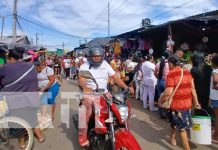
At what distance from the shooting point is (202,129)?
5.37 m

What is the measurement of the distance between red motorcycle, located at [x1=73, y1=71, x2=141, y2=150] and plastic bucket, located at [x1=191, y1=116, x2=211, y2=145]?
5.41 ft

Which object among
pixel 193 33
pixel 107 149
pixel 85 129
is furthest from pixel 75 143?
pixel 193 33

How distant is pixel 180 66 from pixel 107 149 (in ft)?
6.64

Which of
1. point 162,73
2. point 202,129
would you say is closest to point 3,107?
point 202,129

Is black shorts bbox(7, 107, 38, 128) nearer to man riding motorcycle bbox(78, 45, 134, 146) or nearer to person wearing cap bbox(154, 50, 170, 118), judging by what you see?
man riding motorcycle bbox(78, 45, 134, 146)

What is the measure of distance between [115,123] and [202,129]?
182cm

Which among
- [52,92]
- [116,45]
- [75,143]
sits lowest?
[75,143]

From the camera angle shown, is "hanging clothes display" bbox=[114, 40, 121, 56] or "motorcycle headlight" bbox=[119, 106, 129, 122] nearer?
"motorcycle headlight" bbox=[119, 106, 129, 122]

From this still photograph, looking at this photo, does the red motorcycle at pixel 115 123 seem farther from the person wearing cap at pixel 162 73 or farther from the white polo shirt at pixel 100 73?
the person wearing cap at pixel 162 73

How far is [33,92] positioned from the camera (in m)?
5.34

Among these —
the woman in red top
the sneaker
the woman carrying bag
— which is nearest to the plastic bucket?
the woman in red top

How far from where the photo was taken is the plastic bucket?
5355mm

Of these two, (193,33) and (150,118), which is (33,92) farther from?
(193,33)

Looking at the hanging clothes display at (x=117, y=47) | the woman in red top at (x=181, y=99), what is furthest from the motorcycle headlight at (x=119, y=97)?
the hanging clothes display at (x=117, y=47)
